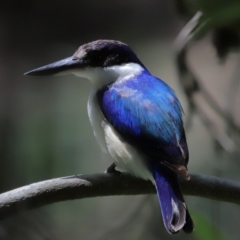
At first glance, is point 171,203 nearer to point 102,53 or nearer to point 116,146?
point 116,146

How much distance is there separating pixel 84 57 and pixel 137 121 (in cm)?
32

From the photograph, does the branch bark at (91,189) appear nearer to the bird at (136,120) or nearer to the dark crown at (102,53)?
the bird at (136,120)

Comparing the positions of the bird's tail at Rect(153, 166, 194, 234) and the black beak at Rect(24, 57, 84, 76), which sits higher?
the black beak at Rect(24, 57, 84, 76)

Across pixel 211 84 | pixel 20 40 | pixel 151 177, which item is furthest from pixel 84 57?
pixel 20 40

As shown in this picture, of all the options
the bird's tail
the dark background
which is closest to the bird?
the bird's tail

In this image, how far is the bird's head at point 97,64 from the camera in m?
1.77

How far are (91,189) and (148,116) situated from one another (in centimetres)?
28

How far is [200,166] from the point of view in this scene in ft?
10.2

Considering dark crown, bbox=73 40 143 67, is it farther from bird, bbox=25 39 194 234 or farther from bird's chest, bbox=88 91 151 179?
bird's chest, bbox=88 91 151 179

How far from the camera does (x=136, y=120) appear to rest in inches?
63.0

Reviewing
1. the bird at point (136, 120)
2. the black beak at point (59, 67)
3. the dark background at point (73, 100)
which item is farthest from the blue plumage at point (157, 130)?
the dark background at point (73, 100)

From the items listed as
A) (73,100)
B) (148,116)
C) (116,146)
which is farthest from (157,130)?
(73,100)

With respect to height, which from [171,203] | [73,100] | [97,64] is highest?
[97,64]

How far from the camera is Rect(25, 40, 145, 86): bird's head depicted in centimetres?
177
